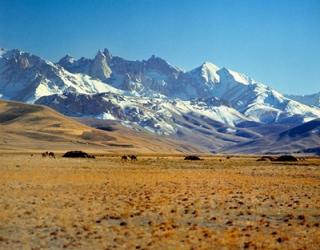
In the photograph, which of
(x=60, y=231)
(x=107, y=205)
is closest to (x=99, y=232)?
(x=60, y=231)

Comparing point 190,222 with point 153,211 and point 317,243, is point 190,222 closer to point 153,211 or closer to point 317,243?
point 153,211

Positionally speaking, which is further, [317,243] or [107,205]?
[107,205]

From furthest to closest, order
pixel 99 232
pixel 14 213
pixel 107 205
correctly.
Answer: pixel 107 205 < pixel 14 213 < pixel 99 232

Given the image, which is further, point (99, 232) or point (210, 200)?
point (210, 200)

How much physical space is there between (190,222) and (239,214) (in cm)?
400

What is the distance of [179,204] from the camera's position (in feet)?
110

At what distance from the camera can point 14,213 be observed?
28922mm

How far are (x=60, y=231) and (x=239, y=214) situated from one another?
1066 centimetres

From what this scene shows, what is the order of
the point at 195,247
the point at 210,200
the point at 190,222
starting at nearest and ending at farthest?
the point at 195,247 < the point at 190,222 < the point at 210,200

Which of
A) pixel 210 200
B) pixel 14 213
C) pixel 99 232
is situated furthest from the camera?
pixel 210 200

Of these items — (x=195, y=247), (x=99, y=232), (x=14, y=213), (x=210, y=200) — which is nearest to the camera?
(x=195, y=247)

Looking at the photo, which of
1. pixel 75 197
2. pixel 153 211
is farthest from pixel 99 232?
pixel 75 197

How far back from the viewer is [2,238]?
2273cm

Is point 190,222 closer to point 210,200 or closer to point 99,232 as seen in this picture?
point 99,232
